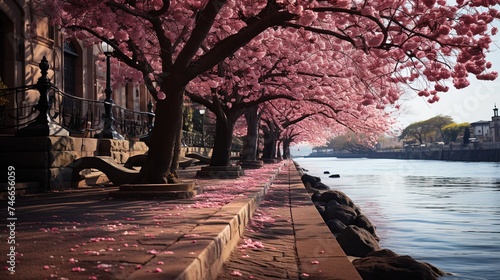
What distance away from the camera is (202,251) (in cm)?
438

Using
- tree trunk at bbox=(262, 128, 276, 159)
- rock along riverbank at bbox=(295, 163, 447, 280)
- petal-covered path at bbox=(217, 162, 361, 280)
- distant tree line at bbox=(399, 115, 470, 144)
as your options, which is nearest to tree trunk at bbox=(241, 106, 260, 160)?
rock along riverbank at bbox=(295, 163, 447, 280)

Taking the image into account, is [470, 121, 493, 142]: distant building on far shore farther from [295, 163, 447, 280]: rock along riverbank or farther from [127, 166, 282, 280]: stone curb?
[127, 166, 282, 280]: stone curb

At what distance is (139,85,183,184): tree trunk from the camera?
34.7ft

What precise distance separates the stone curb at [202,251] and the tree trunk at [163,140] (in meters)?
3.71

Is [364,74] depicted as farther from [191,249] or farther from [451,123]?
[451,123]

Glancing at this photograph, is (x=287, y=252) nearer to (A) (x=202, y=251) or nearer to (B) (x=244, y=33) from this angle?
(A) (x=202, y=251)

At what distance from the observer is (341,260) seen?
5602 millimetres

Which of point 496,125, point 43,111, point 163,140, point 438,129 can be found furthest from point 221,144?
point 438,129

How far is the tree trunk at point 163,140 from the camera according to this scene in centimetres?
1056

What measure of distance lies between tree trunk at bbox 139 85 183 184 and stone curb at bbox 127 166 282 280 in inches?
146

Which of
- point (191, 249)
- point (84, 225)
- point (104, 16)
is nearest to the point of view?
point (191, 249)

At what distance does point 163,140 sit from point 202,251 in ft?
21.0

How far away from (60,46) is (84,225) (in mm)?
14570

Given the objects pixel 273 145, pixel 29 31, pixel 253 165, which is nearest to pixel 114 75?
pixel 29 31
